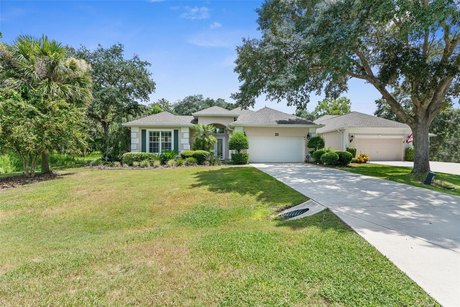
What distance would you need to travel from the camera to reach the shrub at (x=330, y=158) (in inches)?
638

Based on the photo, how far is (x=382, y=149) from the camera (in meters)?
22.1

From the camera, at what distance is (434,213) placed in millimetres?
5895

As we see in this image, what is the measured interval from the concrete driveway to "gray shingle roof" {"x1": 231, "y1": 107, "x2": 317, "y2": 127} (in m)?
10.3

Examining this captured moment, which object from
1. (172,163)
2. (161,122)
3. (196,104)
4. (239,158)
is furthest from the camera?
(196,104)

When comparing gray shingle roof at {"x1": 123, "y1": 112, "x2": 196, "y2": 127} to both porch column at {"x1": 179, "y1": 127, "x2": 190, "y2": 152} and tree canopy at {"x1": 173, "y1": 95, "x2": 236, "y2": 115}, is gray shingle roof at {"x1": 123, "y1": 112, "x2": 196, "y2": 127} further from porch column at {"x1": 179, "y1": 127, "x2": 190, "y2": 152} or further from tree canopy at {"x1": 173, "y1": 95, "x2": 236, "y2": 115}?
tree canopy at {"x1": 173, "y1": 95, "x2": 236, "y2": 115}

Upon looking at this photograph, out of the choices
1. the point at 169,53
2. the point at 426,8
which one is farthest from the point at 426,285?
the point at 169,53

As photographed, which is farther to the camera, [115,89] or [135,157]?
[115,89]

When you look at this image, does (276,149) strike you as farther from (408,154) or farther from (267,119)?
(408,154)

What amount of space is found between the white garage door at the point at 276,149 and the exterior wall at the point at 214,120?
2.45 meters

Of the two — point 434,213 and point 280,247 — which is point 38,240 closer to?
point 280,247

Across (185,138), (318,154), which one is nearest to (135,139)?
(185,138)

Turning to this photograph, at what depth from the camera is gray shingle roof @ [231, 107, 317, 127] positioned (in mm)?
19094

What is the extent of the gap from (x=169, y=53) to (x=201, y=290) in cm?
1315

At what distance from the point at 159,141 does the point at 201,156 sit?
3.98m
